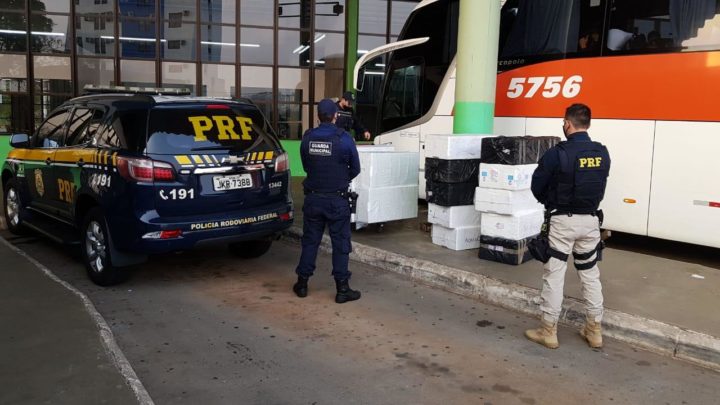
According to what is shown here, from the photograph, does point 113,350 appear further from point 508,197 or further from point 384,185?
point 384,185

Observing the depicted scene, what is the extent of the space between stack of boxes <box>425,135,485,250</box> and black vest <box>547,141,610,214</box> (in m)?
2.46

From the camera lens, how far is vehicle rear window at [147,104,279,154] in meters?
5.54

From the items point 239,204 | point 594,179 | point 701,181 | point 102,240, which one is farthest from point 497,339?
point 102,240

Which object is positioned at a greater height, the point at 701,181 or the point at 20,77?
the point at 20,77

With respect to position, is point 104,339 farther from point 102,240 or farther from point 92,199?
point 92,199

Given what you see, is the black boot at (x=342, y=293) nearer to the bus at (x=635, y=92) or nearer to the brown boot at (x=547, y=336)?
the brown boot at (x=547, y=336)

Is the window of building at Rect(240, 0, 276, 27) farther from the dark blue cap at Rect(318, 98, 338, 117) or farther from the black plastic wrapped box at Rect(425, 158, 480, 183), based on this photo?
the dark blue cap at Rect(318, 98, 338, 117)

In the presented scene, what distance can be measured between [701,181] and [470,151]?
2.49 meters

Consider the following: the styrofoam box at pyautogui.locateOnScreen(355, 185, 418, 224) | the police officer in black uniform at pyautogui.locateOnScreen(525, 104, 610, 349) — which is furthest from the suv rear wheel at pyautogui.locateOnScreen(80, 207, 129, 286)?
the police officer in black uniform at pyautogui.locateOnScreen(525, 104, 610, 349)

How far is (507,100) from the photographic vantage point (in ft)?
27.5

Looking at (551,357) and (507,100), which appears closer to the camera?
(551,357)

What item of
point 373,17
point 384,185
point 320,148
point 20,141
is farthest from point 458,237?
point 373,17

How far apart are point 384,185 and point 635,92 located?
10.3 feet

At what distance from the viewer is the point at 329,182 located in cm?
538
